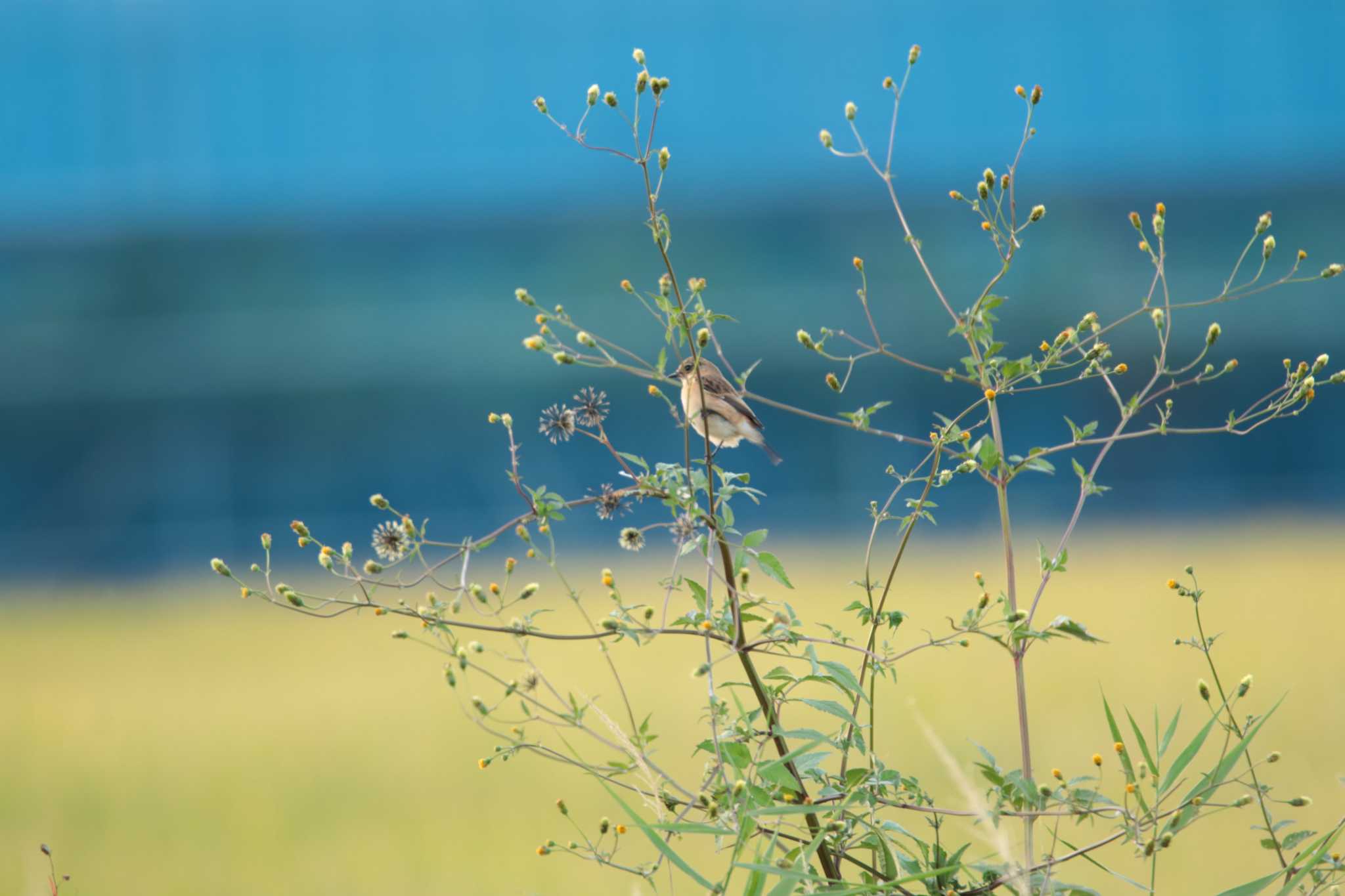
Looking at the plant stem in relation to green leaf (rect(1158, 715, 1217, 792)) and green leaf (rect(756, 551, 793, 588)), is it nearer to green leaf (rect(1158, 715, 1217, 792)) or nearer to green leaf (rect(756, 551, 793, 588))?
green leaf (rect(1158, 715, 1217, 792))

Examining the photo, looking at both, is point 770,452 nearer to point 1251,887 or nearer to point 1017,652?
point 1017,652

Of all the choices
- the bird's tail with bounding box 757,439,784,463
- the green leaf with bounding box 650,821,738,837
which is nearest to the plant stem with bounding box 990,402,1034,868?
the green leaf with bounding box 650,821,738,837

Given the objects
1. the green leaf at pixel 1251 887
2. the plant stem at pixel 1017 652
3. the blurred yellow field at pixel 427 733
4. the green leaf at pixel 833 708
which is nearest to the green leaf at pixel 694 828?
the green leaf at pixel 833 708

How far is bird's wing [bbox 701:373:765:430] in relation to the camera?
2.89 metres

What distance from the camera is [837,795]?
1.93 metres

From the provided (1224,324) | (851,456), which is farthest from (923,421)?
(1224,324)

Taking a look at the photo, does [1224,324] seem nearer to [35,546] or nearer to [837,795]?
[35,546]

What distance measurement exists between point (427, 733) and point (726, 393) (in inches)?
175

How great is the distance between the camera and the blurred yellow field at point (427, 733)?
14.6 feet

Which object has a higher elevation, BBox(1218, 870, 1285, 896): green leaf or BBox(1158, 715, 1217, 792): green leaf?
BBox(1158, 715, 1217, 792): green leaf

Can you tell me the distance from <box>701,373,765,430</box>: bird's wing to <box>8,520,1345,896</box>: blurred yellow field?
0.92 metres

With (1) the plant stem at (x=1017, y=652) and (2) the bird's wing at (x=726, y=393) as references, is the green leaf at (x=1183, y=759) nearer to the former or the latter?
(1) the plant stem at (x=1017, y=652)

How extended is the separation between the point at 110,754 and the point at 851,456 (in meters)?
11.7

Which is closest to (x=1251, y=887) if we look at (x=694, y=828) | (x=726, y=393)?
(x=694, y=828)
